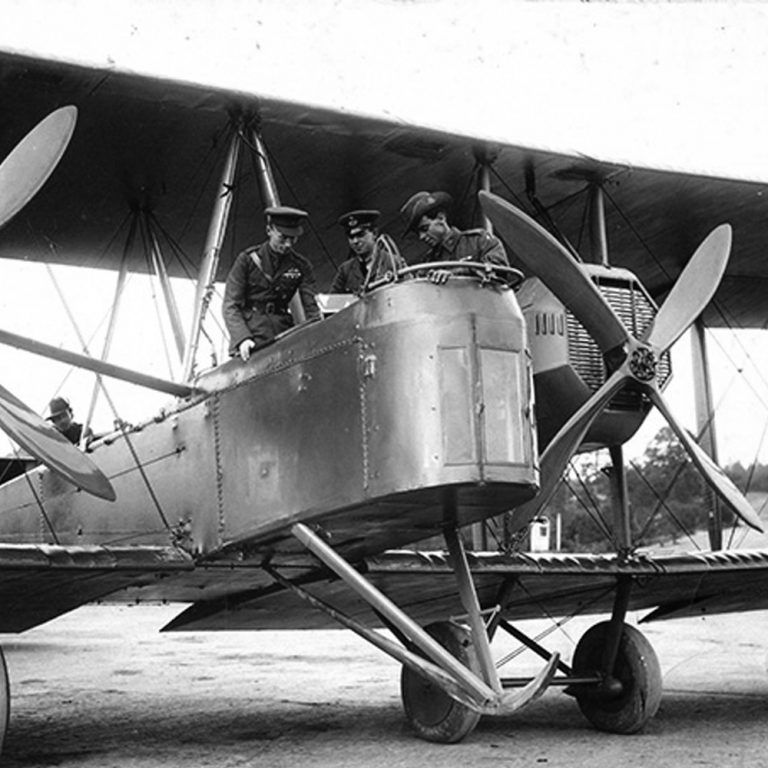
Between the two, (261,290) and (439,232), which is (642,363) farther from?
(261,290)

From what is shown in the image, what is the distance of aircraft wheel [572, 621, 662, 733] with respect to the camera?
8602mm

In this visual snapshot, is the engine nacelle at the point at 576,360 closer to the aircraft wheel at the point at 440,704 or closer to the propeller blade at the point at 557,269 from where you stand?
the propeller blade at the point at 557,269

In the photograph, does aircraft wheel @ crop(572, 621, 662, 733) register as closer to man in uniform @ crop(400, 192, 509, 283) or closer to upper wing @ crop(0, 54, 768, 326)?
man in uniform @ crop(400, 192, 509, 283)

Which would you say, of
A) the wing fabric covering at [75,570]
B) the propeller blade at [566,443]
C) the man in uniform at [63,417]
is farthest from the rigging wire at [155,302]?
the propeller blade at [566,443]

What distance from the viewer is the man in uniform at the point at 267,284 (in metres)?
7.11

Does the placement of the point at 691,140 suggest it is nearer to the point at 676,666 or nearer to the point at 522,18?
the point at 522,18

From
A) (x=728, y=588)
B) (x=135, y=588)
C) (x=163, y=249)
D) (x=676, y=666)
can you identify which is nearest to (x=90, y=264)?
(x=163, y=249)

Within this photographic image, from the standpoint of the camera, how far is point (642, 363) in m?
7.94

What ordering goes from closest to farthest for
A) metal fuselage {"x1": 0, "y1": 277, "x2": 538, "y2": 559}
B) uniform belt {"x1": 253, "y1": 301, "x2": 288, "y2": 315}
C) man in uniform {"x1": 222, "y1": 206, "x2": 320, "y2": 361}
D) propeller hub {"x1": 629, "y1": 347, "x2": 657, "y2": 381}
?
metal fuselage {"x1": 0, "y1": 277, "x2": 538, "y2": 559}, man in uniform {"x1": 222, "y1": 206, "x2": 320, "y2": 361}, uniform belt {"x1": 253, "y1": 301, "x2": 288, "y2": 315}, propeller hub {"x1": 629, "y1": 347, "x2": 657, "y2": 381}

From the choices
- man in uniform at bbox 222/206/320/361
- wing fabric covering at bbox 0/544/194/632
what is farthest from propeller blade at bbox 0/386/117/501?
man in uniform at bbox 222/206/320/361

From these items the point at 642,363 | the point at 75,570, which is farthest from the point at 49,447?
the point at 642,363

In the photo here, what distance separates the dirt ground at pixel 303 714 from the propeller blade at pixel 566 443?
161 cm

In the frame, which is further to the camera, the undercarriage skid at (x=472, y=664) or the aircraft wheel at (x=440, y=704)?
the aircraft wheel at (x=440, y=704)

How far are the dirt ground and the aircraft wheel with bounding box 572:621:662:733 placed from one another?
0.16 m
